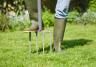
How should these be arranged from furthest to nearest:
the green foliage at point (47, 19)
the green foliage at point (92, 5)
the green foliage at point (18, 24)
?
the green foliage at point (92, 5) → the green foliage at point (47, 19) → the green foliage at point (18, 24)

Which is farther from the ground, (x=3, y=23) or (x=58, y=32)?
(x=58, y=32)

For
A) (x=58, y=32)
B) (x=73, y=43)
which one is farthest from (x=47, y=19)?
(x=58, y=32)

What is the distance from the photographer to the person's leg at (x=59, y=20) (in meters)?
6.11

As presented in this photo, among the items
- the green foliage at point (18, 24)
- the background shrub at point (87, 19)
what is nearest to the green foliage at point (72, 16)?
the background shrub at point (87, 19)

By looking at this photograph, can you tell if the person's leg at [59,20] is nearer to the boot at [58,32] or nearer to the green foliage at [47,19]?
the boot at [58,32]

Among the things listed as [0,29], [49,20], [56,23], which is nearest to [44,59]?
[56,23]

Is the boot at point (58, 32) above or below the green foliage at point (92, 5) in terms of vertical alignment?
above

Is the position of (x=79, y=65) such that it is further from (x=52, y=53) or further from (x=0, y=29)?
(x=0, y=29)

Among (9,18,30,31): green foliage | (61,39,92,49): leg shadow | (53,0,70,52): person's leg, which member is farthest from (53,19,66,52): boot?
(9,18,30,31): green foliage

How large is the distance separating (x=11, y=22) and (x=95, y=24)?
8.66ft

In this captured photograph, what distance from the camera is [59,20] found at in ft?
20.3

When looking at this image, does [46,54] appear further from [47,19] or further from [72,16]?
[72,16]

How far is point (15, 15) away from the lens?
11289 millimetres

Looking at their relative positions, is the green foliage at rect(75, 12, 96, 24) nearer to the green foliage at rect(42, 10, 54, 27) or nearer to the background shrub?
the background shrub
